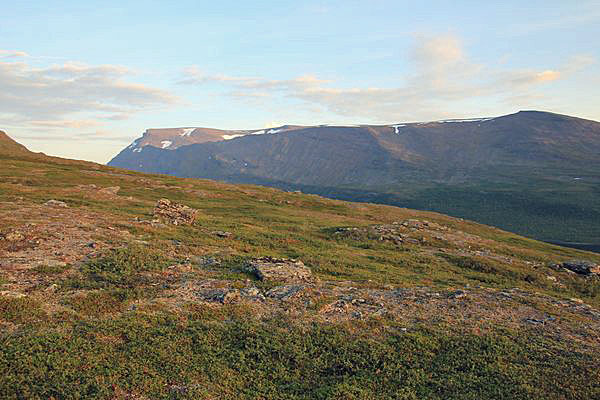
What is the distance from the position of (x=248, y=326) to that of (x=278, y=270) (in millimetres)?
8816

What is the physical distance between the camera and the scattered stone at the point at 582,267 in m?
46.7

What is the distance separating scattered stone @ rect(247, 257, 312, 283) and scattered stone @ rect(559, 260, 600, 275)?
130ft

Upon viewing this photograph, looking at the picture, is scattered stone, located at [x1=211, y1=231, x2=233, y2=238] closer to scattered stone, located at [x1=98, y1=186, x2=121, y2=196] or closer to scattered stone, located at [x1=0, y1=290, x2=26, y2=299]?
scattered stone, located at [x1=0, y1=290, x2=26, y2=299]

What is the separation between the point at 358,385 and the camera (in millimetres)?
16359

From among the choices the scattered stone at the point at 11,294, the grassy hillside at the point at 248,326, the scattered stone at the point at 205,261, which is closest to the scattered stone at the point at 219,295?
the grassy hillside at the point at 248,326

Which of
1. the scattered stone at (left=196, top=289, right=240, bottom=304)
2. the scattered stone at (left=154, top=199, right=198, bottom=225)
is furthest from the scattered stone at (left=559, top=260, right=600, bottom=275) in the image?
the scattered stone at (left=154, top=199, right=198, bottom=225)

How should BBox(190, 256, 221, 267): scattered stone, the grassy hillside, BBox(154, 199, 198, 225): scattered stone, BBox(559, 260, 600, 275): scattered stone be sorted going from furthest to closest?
BBox(154, 199, 198, 225): scattered stone, BBox(559, 260, 600, 275): scattered stone, BBox(190, 256, 221, 267): scattered stone, the grassy hillside

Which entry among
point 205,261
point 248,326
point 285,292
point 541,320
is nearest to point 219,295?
point 248,326

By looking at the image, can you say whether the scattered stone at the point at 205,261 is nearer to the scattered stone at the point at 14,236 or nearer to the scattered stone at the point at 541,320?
the scattered stone at the point at 14,236

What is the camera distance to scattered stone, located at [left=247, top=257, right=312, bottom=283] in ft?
90.9

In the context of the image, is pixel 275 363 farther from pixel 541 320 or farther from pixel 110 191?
pixel 110 191

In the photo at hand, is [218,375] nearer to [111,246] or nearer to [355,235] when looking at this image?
[111,246]

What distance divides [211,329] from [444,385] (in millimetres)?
11779

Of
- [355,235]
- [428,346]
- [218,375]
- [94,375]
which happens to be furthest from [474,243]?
[94,375]
